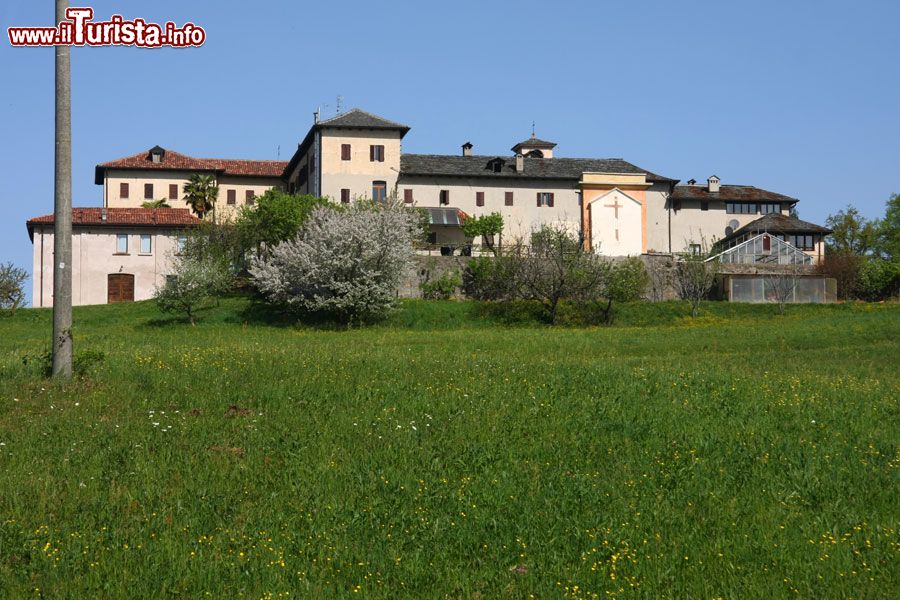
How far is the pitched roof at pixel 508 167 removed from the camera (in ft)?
240

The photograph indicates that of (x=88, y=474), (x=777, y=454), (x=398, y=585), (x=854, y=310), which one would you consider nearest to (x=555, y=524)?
(x=398, y=585)

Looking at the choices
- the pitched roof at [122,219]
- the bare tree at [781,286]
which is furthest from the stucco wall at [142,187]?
the bare tree at [781,286]

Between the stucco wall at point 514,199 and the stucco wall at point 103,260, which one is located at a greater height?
the stucco wall at point 514,199

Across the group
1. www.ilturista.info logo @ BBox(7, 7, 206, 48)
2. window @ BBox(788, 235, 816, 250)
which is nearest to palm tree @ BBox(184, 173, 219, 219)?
window @ BBox(788, 235, 816, 250)

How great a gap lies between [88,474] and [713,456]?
8.29 m

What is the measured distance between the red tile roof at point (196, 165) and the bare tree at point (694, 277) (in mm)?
39634

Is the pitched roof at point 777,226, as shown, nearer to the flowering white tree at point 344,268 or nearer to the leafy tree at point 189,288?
the flowering white tree at point 344,268

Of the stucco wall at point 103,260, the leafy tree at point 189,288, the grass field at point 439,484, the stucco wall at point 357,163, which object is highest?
the stucco wall at point 357,163

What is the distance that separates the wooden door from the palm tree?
1451cm

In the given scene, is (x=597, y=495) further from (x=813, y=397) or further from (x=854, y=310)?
(x=854, y=310)

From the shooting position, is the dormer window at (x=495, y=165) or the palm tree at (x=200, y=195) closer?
the dormer window at (x=495, y=165)

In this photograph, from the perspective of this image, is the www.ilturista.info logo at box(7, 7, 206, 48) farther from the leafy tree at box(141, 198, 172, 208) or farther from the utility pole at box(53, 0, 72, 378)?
the leafy tree at box(141, 198, 172, 208)

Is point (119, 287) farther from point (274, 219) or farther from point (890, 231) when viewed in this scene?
point (890, 231)

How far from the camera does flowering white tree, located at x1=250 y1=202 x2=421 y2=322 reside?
4844 centimetres
